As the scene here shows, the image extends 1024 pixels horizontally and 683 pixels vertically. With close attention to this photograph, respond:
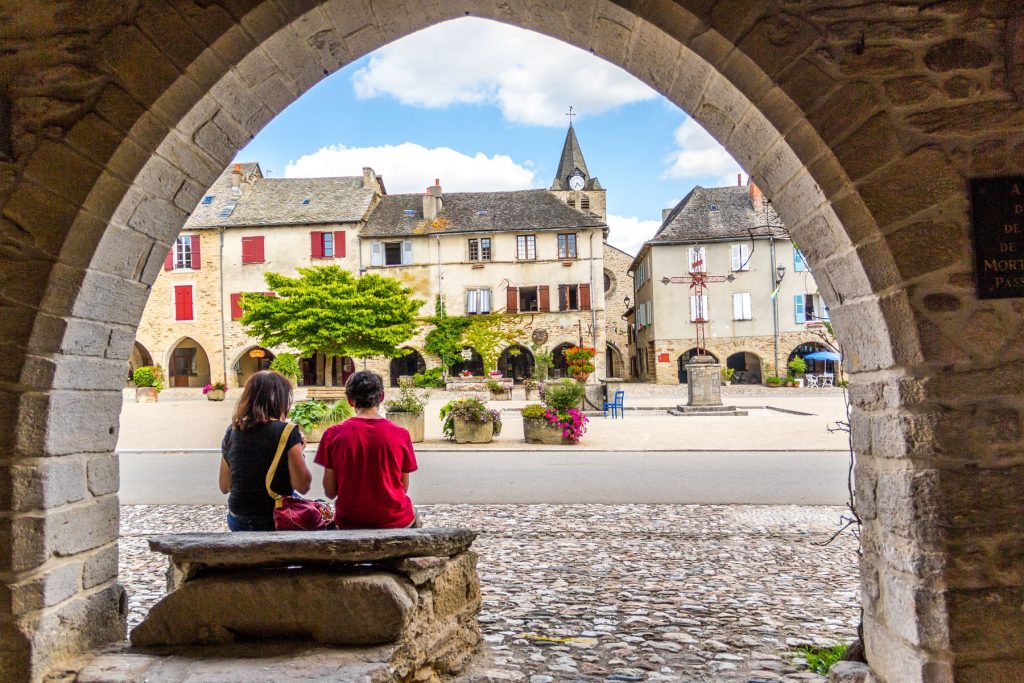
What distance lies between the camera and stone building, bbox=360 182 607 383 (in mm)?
33250

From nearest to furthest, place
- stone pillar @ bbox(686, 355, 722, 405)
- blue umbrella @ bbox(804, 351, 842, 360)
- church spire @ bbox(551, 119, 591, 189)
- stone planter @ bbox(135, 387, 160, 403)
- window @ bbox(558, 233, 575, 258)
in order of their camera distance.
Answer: stone pillar @ bbox(686, 355, 722, 405) < stone planter @ bbox(135, 387, 160, 403) < blue umbrella @ bbox(804, 351, 842, 360) < window @ bbox(558, 233, 575, 258) < church spire @ bbox(551, 119, 591, 189)

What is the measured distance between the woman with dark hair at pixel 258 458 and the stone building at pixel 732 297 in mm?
29716

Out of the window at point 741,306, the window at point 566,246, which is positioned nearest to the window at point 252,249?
the window at point 566,246

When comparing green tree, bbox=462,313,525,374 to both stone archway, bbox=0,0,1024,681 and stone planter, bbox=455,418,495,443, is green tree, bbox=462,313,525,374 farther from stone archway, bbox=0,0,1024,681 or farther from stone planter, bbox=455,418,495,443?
stone archway, bbox=0,0,1024,681

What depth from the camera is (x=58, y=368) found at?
10.0 ft

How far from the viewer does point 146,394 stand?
2855cm

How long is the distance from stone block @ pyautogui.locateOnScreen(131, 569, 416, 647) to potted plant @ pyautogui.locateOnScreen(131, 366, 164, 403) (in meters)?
28.1

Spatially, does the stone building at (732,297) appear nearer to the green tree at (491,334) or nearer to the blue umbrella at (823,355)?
the blue umbrella at (823,355)

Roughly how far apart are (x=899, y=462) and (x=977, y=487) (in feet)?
0.88

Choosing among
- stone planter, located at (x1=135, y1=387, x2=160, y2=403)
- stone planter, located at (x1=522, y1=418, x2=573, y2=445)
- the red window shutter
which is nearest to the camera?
stone planter, located at (x1=522, y1=418, x2=573, y2=445)

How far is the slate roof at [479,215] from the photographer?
110 feet

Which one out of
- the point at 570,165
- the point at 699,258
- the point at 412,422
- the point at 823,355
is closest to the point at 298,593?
the point at 412,422

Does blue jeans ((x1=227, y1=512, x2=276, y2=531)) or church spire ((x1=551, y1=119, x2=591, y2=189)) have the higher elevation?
church spire ((x1=551, y1=119, x2=591, y2=189))

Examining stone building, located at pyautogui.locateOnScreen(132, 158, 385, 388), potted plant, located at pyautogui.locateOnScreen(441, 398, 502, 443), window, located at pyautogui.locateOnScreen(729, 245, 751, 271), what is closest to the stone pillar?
potted plant, located at pyautogui.locateOnScreen(441, 398, 502, 443)
